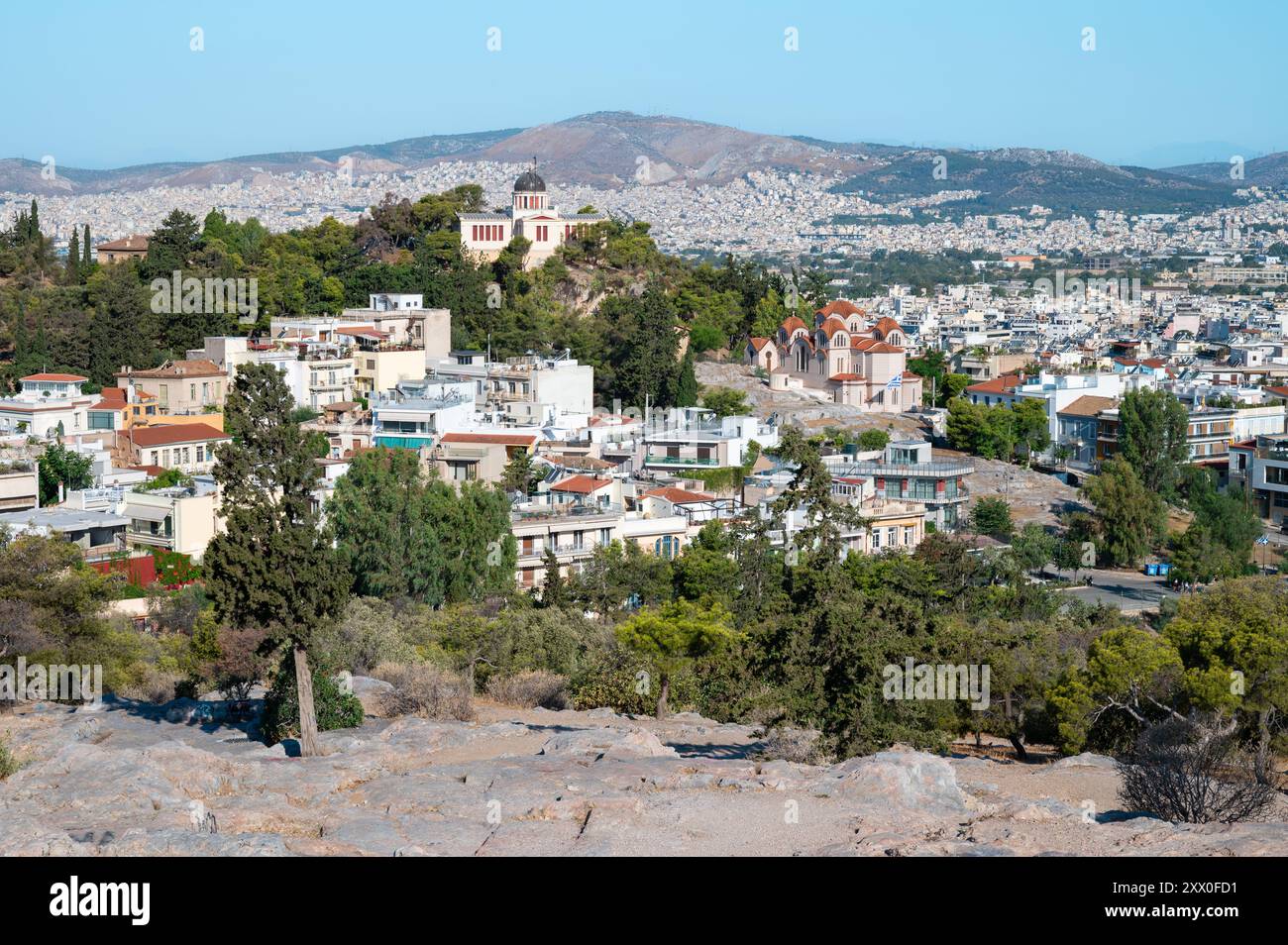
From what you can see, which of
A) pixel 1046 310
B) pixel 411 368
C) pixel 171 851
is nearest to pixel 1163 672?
pixel 171 851

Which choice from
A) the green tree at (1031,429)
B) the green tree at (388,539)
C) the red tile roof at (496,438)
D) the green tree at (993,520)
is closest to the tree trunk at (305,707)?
the green tree at (388,539)

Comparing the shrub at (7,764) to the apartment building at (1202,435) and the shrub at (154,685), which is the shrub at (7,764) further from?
the apartment building at (1202,435)

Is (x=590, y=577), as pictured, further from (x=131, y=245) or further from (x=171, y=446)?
(x=131, y=245)

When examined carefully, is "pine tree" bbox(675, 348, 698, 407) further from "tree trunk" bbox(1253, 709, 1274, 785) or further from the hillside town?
"tree trunk" bbox(1253, 709, 1274, 785)

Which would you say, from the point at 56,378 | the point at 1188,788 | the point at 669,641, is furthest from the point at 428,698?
the point at 56,378

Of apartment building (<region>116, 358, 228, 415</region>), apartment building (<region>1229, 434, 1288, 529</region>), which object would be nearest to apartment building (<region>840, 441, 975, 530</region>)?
apartment building (<region>1229, 434, 1288, 529</region>)
